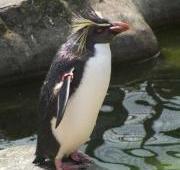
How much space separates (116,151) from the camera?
475cm

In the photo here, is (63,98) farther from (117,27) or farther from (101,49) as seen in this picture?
(117,27)

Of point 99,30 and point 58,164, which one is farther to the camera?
point 58,164

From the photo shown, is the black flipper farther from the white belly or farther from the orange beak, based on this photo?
the orange beak

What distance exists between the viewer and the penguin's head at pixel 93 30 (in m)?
3.66

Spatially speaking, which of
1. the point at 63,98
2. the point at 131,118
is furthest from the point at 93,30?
the point at 131,118

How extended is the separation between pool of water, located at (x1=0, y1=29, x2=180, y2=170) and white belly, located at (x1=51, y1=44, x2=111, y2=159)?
438 millimetres


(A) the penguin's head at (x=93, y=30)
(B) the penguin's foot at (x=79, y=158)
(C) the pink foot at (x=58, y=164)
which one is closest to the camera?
(A) the penguin's head at (x=93, y=30)

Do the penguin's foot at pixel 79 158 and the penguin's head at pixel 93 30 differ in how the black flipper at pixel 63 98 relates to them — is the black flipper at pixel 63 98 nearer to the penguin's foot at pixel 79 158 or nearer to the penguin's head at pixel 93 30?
the penguin's head at pixel 93 30

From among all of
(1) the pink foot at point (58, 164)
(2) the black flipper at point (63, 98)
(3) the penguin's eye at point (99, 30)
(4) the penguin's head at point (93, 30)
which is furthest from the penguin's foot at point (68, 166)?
(3) the penguin's eye at point (99, 30)

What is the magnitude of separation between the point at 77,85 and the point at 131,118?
6.06 feet

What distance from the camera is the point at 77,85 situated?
3.59m

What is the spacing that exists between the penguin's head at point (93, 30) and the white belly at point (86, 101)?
0.05 meters

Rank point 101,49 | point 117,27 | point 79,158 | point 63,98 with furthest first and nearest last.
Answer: point 79,158
point 117,27
point 101,49
point 63,98

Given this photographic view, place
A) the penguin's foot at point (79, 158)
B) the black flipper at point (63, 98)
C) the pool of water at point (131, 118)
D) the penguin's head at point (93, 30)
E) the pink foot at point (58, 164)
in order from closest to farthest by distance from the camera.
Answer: the black flipper at point (63, 98) → the penguin's head at point (93, 30) → the pink foot at point (58, 164) → the penguin's foot at point (79, 158) → the pool of water at point (131, 118)
